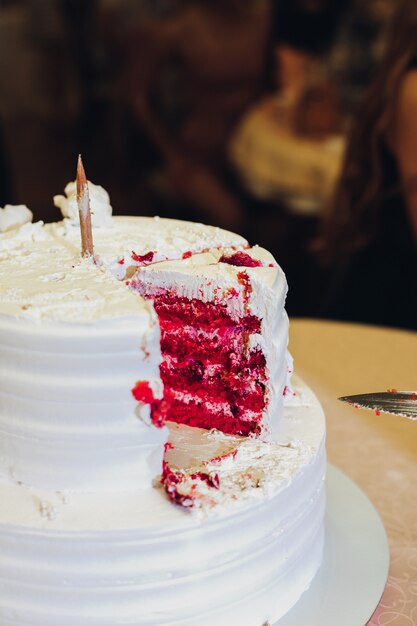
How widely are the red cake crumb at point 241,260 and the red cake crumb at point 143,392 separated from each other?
1.28 ft

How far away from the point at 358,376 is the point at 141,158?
5.46 metres

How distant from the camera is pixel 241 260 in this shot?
67.2 inches

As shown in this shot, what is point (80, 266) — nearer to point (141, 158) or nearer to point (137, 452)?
point (137, 452)

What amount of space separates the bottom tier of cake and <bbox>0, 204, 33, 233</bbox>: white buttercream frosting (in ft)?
2.02

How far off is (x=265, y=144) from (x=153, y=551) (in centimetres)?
319

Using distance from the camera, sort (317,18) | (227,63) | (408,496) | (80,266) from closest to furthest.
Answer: (80,266), (408,496), (227,63), (317,18)

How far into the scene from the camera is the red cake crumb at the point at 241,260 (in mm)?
1696

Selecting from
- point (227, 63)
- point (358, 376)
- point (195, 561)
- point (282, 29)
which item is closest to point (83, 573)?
point (195, 561)

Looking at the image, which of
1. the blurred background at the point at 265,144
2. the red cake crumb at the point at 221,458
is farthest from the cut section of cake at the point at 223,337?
the blurred background at the point at 265,144

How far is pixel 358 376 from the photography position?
2576mm

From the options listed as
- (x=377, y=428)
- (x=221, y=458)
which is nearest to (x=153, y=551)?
(x=221, y=458)

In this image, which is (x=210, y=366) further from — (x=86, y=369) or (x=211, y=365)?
(x=86, y=369)

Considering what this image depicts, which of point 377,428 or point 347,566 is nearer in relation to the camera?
point 347,566

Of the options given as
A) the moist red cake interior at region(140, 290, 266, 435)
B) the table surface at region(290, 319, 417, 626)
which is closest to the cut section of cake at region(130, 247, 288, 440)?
the moist red cake interior at region(140, 290, 266, 435)
